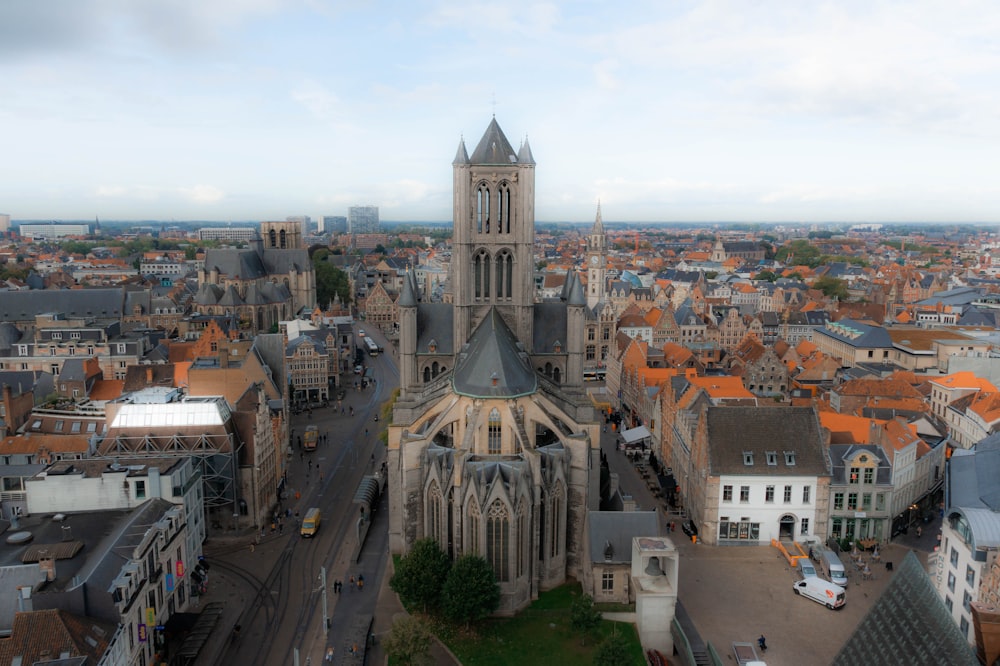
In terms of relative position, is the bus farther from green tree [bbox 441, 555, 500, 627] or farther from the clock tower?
the clock tower

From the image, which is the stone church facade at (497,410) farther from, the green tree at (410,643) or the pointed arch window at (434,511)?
the green tree at (410,643)

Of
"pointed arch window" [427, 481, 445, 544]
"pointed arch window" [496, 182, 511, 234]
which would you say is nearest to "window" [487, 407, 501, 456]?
"pointed arch window" [427, 481, 445, 544]

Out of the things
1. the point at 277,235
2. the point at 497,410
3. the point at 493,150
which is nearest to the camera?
the point at 497,410

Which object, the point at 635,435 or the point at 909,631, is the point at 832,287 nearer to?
the point at 635,435

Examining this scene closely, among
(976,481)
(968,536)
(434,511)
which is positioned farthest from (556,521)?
(976,481)

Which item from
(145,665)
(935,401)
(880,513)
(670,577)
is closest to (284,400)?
(145,665)

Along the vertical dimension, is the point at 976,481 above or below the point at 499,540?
above
